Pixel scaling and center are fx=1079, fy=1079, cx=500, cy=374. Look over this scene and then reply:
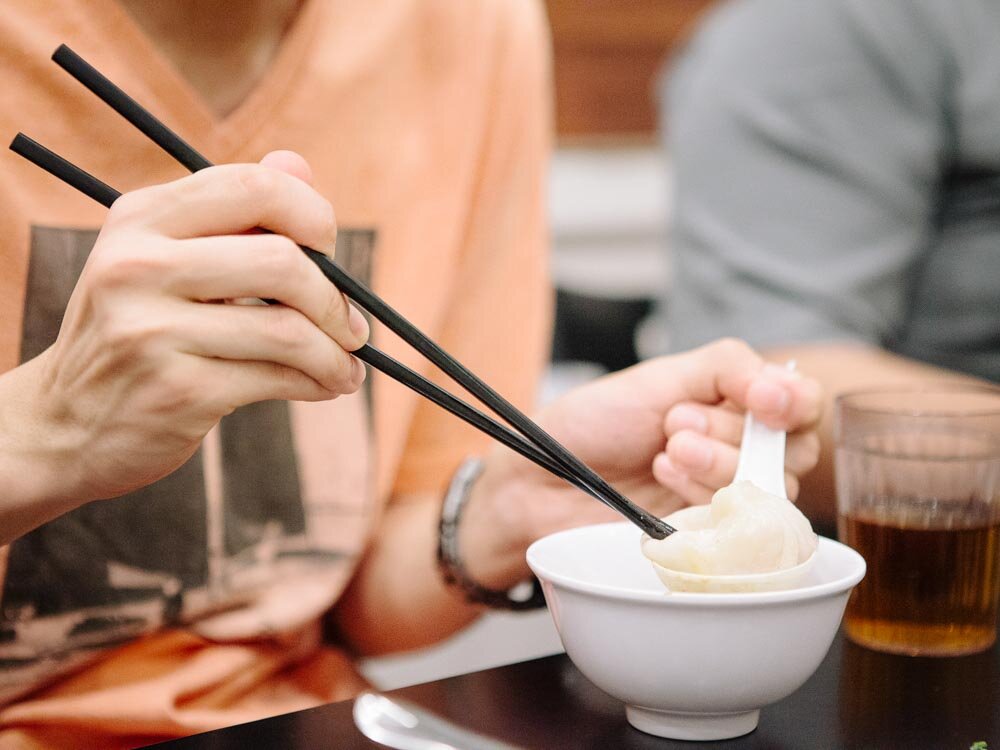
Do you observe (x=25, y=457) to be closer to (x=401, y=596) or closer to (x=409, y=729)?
(x=409, y=729)

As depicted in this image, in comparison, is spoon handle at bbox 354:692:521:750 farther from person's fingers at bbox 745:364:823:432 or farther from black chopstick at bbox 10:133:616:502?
person's fingers at bbox 745:364:823:432

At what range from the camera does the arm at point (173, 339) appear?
0.57 meters

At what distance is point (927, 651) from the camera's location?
778 millimetres

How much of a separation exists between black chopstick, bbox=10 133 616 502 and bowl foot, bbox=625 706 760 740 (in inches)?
5.8

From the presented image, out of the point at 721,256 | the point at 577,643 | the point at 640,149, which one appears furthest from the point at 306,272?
the point at 640,149

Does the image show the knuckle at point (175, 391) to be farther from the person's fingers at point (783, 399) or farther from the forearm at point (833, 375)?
the forearm at point (833, 375)

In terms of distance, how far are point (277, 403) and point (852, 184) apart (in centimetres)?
97

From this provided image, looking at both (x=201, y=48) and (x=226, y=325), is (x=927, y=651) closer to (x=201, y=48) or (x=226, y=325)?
(x=226, y=325)

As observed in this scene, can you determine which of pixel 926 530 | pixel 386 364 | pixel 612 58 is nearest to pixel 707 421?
pixel 926 530

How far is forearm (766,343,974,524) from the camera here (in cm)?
115

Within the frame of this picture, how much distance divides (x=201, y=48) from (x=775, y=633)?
683mm

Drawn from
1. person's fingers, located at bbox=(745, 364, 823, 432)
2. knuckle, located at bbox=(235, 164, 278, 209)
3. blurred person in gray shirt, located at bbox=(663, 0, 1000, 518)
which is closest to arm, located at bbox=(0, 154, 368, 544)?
knuckle, located at bbox=(235, 164, 278, 209)

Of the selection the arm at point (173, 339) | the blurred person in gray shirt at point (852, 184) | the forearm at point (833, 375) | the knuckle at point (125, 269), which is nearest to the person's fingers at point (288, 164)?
the arm at point (173, 339)

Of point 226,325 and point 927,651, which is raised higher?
point 226,325
